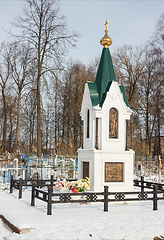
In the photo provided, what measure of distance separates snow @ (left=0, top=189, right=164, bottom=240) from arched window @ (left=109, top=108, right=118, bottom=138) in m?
2.60

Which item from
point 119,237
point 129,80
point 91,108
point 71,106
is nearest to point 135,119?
point 129,80

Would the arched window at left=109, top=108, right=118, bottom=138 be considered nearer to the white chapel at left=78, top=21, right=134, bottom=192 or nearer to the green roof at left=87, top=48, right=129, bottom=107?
the white chapel at left=78, top=21, right=134, bottom=192

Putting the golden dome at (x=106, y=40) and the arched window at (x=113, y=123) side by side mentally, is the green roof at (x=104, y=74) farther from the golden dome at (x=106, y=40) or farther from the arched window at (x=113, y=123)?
the arched window at (x=113, y=123)

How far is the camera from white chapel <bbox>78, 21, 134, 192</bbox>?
9.92m

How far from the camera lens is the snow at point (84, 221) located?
5.90 meters

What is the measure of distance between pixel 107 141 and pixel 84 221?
152 inches

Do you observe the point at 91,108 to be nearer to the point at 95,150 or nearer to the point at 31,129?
the point at 95,150

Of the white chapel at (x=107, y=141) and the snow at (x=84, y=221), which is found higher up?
the white chapel at (x=107, y=141)

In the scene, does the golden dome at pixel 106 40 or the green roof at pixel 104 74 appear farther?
the golden dome at pixel 106 40

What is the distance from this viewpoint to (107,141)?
33.4 feet

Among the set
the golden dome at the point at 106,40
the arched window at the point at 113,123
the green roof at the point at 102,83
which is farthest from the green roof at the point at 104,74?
the arched window at the point at 113,123

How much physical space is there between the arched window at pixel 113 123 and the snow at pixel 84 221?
103 inches

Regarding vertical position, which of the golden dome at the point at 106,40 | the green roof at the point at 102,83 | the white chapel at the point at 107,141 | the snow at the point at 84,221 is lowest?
the snow at the point at 84,221

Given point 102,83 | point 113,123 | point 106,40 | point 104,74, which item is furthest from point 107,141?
point 106,40
